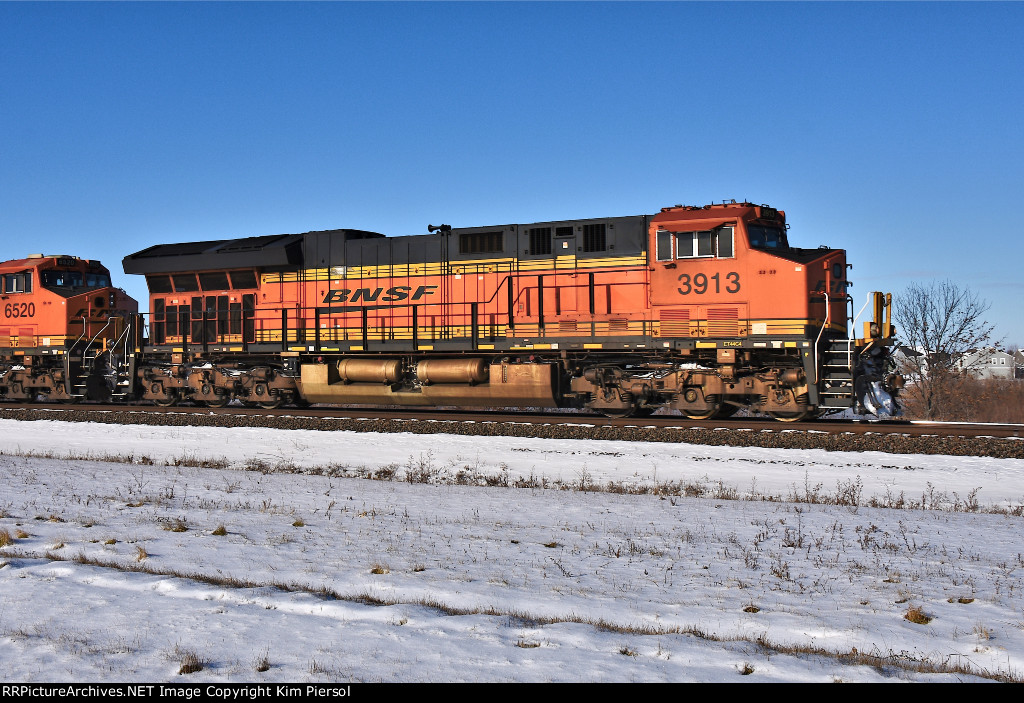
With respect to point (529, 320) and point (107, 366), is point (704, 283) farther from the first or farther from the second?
point (107, 366)

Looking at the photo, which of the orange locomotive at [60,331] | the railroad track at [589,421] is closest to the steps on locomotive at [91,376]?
the orange locomotive at [60,331]

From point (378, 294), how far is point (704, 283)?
783cm

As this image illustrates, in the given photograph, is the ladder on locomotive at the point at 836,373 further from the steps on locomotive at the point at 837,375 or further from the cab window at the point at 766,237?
the cab window at the point at 766,237

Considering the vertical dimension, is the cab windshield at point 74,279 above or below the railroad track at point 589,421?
above

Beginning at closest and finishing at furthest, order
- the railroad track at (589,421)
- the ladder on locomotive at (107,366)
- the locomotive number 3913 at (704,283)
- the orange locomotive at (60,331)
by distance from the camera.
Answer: the railroad track at (589,421) → the locomotive number 3913 at (704,283) → the ladder on locomotive at (107,366) → the orange locomotive at (60,331)

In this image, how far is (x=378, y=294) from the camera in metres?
20.4

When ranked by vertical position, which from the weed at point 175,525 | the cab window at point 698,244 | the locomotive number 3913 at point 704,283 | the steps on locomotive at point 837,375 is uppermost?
the cab window at point 698,244

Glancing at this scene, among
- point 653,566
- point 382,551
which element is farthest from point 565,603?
point 382,551

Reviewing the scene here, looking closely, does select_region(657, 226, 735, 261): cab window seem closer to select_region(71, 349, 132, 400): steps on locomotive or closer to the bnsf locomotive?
A: the bnsf locomotive

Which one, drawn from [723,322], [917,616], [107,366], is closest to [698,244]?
[723,322]

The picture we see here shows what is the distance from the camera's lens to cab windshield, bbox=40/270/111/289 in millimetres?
25609

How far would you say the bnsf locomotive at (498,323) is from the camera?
16297 mm

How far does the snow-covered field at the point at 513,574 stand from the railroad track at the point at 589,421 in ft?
10.9

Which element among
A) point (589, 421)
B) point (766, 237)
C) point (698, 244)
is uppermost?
point (766, 237)
